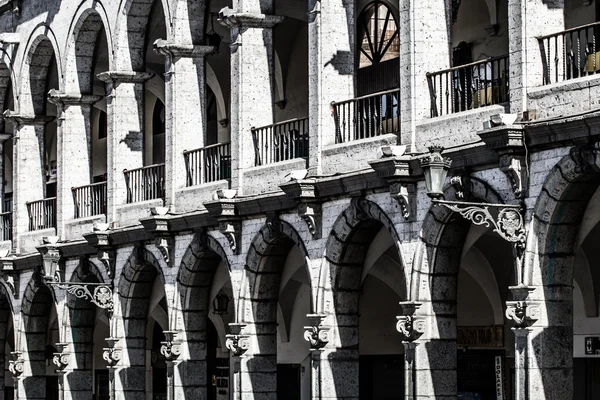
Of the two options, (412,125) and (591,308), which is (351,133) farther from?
(591,308)

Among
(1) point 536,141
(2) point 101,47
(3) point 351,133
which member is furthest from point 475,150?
(2) point 101,47

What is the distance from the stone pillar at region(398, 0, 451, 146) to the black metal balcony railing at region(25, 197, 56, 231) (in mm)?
14548

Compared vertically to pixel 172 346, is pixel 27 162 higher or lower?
higher

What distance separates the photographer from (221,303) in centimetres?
3406

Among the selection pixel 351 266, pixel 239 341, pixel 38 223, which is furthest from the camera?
pixel 38 223

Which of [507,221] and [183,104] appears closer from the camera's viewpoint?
[507,221]

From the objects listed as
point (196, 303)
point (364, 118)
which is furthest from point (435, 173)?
point (196, 303)

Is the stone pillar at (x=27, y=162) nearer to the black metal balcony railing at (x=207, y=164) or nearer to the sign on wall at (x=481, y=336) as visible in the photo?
the black metal balcony railing at (x=207, y=164)

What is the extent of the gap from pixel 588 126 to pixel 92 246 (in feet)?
51.0

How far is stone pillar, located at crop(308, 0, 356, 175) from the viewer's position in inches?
1014

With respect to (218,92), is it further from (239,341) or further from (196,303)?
(239,341)

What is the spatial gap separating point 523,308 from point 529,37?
3267 millimetres

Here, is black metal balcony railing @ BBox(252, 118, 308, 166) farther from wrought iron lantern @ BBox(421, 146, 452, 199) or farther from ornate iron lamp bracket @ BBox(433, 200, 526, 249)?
wrought iron lantern @ BBox(421, 146, 452, 199)

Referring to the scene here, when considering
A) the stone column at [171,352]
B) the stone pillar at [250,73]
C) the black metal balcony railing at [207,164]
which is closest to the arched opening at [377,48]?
the stone pillar at [250,73]
